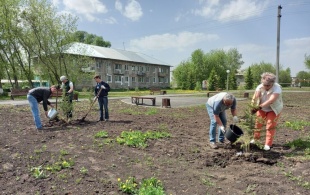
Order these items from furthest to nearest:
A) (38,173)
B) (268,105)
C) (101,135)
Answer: (101,135)
(268,105)
(38,173)

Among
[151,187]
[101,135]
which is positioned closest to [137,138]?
[101,135]

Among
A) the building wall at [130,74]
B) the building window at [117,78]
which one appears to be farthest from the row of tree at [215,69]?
the building window at [117,78]

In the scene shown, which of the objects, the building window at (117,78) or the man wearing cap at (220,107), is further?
the building window at (117,78)

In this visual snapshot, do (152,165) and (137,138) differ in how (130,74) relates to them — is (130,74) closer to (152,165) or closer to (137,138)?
(137,138)

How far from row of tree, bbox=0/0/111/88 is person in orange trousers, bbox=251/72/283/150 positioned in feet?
94.0

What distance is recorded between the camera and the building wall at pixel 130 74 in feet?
172

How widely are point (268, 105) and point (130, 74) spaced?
54.3 m

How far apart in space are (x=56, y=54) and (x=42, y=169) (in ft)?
95.0

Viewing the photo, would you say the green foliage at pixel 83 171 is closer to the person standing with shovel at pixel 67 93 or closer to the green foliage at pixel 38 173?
the green foliage at pixel 38 173

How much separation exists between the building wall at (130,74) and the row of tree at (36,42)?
12106 mm

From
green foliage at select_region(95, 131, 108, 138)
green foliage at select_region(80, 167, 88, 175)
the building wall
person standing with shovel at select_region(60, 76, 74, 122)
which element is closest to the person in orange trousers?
green foliage at select_region(80, 167, 88, 175)

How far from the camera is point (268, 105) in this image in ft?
17.7

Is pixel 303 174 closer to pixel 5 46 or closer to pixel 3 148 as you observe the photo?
pixel 3 148

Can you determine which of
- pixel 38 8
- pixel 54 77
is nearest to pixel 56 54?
pixel 54 77
